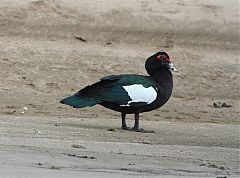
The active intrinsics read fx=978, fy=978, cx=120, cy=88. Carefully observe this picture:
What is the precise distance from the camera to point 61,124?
11.3 metres

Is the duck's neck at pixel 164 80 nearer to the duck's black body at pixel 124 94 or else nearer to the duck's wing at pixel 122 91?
the duck's black body at pixel 124 94

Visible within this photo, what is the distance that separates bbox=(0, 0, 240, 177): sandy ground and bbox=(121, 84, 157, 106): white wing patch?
16.3 inches

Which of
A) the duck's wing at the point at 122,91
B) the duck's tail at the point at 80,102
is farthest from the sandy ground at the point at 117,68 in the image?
the duck's wing at the point at 122,91

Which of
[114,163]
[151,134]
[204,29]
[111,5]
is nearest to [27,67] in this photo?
[111,5]

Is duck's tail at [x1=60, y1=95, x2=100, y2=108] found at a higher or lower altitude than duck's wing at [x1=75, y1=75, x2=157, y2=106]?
lower

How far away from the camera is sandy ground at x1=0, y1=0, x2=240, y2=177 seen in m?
9.84

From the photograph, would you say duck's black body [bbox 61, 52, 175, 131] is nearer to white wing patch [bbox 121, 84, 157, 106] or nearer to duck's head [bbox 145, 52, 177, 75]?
white wing patch [bbox 121, 84, 157, 106]

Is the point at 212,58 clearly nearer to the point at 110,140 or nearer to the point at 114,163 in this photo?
the point at 110,140

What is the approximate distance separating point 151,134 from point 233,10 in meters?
7.58

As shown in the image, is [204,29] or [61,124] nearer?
[61,124]

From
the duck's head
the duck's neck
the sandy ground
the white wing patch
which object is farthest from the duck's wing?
the duck's head

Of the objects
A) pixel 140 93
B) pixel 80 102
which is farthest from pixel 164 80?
pixel 80 102

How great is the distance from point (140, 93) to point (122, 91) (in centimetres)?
21

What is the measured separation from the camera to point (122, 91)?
11.2 meters
